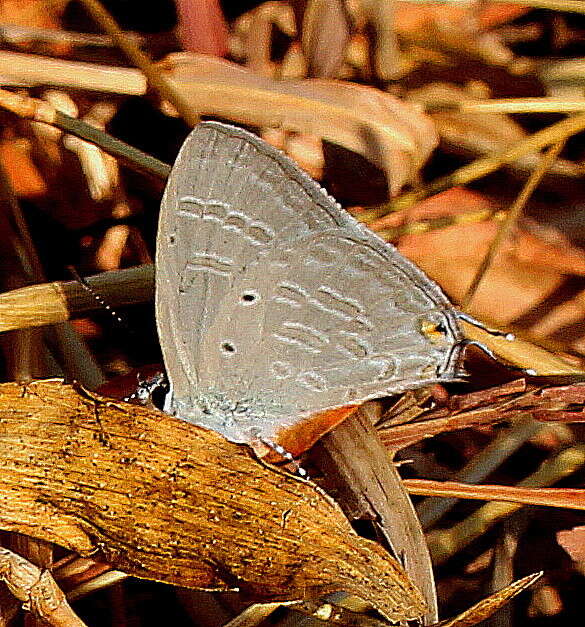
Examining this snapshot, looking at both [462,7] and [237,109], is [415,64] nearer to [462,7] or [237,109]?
[462,7]

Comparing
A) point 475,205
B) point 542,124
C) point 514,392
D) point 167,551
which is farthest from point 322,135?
point 167,551

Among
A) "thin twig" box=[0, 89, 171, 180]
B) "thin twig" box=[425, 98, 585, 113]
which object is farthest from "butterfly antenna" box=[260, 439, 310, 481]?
"thin twig" box=[425, 98, 585, 113]

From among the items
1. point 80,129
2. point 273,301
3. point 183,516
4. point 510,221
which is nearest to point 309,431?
point 273,301

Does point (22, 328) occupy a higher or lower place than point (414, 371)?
higher

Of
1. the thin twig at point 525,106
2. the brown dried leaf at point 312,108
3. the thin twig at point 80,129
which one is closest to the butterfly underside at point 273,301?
the thin twig at point 80,129

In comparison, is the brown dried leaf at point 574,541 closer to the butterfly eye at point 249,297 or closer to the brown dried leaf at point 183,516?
the brown dried leaf at point 183,516

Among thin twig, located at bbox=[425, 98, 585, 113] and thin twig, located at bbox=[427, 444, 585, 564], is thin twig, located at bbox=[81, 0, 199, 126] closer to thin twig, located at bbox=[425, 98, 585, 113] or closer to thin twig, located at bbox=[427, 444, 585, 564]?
thin twig, located at bbox=[425, 98, 585, 113]
